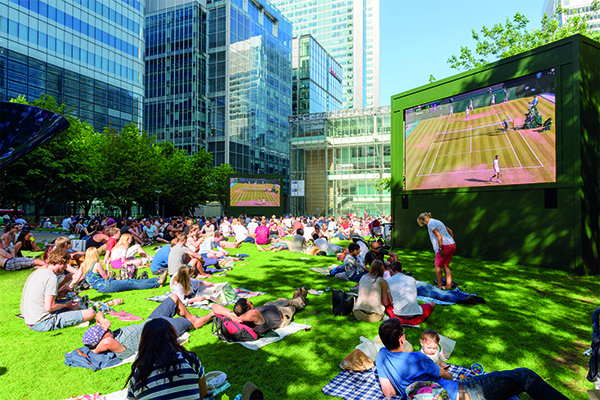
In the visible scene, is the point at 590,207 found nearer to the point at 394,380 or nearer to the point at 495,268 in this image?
the point at 495,268

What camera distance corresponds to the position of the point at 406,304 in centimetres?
574

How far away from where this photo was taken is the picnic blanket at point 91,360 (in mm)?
4290

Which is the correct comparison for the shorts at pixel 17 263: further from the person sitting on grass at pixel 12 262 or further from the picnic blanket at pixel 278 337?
the picnic blanket at pixel 278 337

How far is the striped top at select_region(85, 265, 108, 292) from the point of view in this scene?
780 centimetres

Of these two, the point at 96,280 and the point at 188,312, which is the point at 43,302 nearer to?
the point at 188,312

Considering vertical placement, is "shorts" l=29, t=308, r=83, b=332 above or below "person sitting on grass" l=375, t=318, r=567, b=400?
below

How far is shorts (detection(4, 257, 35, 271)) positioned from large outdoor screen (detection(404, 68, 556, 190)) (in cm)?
1501

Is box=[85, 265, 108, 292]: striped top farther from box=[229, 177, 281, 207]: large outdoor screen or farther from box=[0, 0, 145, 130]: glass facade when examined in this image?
box=[0, 0, 145, 130]: glass facade

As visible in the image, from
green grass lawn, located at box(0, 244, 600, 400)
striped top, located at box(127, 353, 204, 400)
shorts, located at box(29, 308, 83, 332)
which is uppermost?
striped top, located at box(127, 353, 204, 400)

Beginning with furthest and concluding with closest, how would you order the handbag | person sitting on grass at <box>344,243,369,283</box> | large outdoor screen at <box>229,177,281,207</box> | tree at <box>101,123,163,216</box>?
large outdoor screen at <box>229,177,281,207</box> < tree at <box>101,123,163,216</box> < person sitting on grass at <box>344,243,369,283</box> < the handbag

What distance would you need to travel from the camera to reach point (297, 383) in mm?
3988

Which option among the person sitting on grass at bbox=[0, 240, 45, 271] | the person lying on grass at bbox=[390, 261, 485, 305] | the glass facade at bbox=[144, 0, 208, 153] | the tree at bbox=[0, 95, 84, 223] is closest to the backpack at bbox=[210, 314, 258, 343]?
the person lying on grass at bbox=[390, 261, 485, 305]

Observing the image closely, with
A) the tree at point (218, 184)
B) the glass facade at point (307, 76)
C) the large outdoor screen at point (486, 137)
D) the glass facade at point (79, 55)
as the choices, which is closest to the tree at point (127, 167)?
the tree at point (218, 184)

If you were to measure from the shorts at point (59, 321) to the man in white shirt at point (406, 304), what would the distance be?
212 inches
